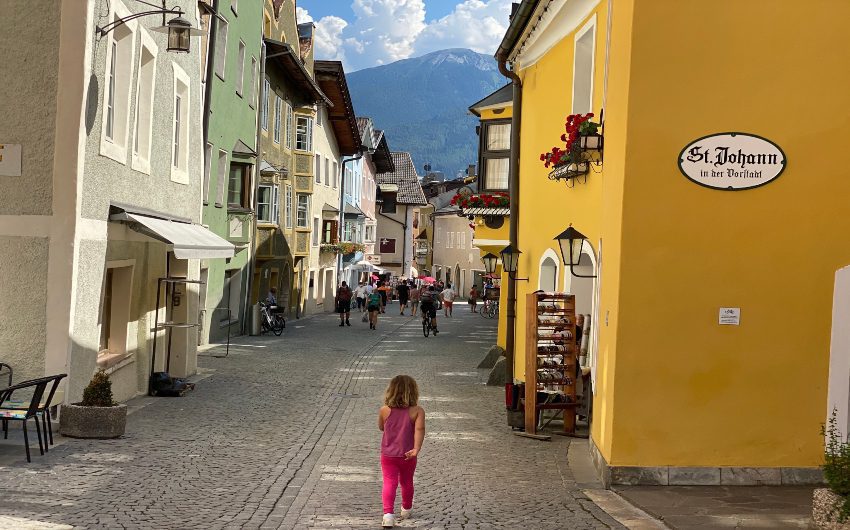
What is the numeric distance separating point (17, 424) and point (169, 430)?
187 cm

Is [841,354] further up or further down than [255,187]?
further down

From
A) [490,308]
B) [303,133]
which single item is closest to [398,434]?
[303,133]

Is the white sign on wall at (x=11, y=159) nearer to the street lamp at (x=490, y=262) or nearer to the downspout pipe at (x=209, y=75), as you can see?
the street lamp at (x=490, y=262)

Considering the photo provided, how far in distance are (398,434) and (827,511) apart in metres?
3.18

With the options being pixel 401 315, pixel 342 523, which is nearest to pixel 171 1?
pixel 342 523

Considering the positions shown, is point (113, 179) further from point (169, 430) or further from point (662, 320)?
point (662, 320)

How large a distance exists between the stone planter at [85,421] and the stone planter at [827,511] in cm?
757

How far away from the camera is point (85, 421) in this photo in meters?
11.6

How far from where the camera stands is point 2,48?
11820 mm

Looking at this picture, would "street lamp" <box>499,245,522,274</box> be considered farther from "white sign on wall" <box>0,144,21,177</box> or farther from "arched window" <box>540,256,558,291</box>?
"white sign on wall" <box>0,144,21,177</box>

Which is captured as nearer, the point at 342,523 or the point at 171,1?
the point at 342,523

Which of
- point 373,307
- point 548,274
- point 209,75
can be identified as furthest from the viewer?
point 373,307

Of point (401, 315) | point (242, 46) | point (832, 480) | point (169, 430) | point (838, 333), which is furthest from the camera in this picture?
point (401, 315)

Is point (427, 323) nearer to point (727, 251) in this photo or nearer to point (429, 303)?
point (429, 303)
